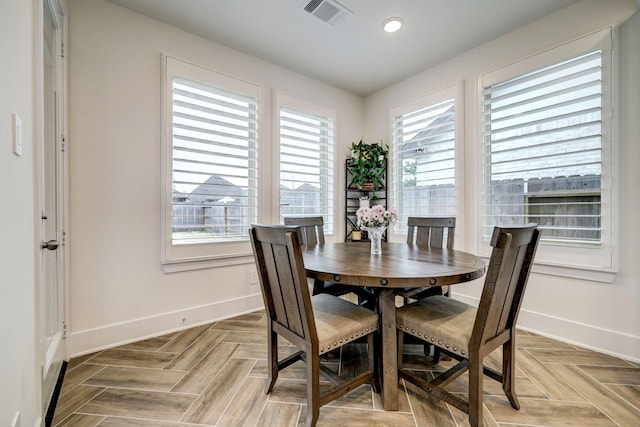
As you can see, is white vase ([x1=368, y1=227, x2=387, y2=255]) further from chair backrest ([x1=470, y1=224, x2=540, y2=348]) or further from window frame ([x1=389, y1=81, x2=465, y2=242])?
window frame ([x1=389, y1=81, x2=465, y2=242])

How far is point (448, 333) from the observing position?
1.42 meters

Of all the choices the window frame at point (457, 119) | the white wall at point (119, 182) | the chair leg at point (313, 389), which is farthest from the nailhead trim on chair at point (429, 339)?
the white wall at point (119, 182)

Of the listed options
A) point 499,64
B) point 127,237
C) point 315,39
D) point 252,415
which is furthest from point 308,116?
point 252,415

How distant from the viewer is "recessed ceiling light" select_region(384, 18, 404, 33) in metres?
2.49

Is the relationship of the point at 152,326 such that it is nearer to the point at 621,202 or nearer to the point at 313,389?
the point at 313,389

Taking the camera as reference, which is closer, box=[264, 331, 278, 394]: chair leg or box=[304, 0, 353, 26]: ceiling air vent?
box=[264, 331, 278, 394]: chair leg

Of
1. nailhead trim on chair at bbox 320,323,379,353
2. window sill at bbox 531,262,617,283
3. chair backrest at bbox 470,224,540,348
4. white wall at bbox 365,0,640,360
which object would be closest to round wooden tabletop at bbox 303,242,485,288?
chair backrest at bbox 470,224,540,348

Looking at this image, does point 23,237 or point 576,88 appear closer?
point 23,237

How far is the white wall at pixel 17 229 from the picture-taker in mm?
920

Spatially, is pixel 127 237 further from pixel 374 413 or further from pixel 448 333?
pixel 448 333

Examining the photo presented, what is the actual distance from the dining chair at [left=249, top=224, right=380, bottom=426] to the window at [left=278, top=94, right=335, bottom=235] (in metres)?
1.80

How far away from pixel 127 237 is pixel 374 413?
2252 mm

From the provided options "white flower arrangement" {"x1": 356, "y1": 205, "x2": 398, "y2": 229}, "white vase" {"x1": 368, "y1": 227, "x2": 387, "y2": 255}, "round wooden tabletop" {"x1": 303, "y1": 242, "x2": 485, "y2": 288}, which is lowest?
"round wooden tabletop" {"x1": 303, "y1": 242, "x2": 485, "y2": 288}

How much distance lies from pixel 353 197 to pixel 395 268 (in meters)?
2.55
